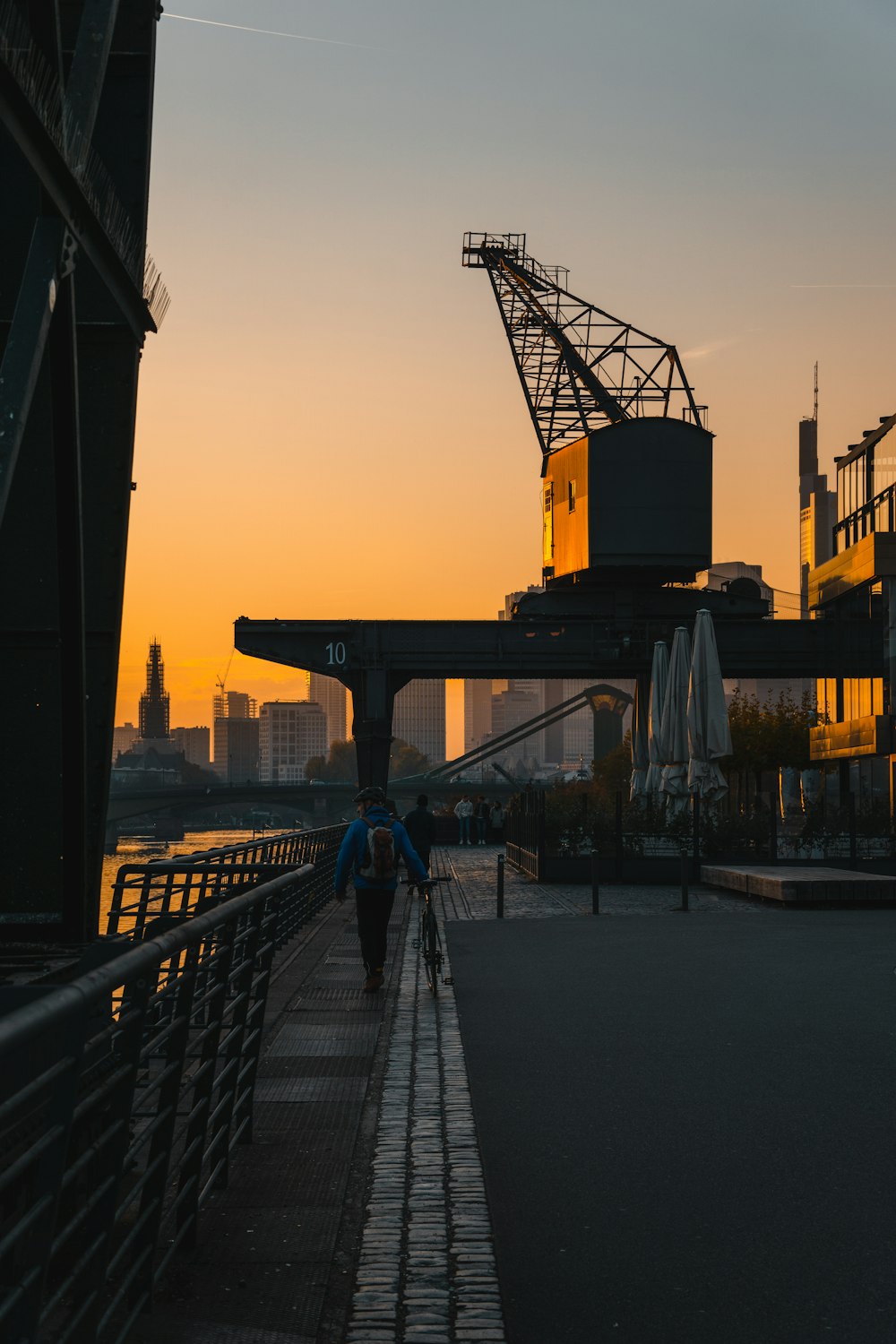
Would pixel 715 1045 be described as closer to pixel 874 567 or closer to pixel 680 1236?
pixel 680 1236

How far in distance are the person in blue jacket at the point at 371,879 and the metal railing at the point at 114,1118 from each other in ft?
17.7

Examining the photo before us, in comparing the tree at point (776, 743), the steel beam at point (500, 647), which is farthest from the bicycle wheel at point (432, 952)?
the tree at point (776, 743)

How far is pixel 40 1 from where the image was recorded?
6.09 m

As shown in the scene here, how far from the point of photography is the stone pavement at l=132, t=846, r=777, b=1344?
4.78m

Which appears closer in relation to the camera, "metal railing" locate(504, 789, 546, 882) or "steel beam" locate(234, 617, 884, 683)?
"metal railing" locate(504, 789, 546, 882)

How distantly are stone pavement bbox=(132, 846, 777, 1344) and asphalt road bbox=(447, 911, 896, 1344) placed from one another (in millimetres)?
178

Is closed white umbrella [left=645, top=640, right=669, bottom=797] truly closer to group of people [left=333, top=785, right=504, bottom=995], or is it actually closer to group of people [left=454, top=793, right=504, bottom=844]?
group of people [left=454, top=793, right=504, bottom=844]

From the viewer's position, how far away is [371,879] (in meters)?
13.6

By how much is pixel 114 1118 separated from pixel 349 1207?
225 cm

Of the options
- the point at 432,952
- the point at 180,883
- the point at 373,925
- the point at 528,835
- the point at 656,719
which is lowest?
the point at 432,952

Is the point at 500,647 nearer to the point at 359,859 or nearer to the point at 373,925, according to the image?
the point at 359,859

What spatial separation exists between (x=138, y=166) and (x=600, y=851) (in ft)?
72.0

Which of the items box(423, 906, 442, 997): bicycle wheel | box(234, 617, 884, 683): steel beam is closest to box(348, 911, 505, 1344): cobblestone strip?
box(423, 906, 442, 997): bicycle wheel

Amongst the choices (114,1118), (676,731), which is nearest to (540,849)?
(676,731)
